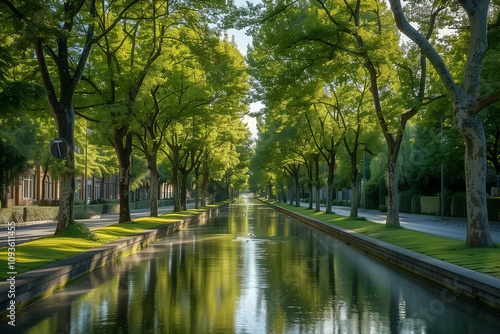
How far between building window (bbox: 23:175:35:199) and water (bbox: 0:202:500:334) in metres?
44.2

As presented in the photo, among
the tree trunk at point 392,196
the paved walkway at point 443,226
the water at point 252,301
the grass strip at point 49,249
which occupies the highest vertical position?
the tree trunk at point 392,196

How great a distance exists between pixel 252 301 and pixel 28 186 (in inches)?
2052

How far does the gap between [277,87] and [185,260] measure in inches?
437

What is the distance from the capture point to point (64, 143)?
1761 centimetres

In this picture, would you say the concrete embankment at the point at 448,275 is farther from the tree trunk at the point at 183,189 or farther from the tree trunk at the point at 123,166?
the tree trunk at the point at 183,189

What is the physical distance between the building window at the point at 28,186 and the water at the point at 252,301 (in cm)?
4424

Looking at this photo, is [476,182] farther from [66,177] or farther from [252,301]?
[66,177]

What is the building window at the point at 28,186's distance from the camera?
182 ft

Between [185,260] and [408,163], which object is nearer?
[185,260]

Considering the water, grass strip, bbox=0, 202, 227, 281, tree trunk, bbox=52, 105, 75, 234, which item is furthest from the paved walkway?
tree trunk, bbox=52, 105, 75, 234

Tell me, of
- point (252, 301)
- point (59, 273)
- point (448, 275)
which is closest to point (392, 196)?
point (448, 275)

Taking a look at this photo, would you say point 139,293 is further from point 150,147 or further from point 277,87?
point 150,147

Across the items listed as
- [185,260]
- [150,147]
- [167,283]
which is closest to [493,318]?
[167,283]

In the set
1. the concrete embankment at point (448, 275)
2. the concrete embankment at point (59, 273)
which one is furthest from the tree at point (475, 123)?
the concrete embankment at point (59, 273)
